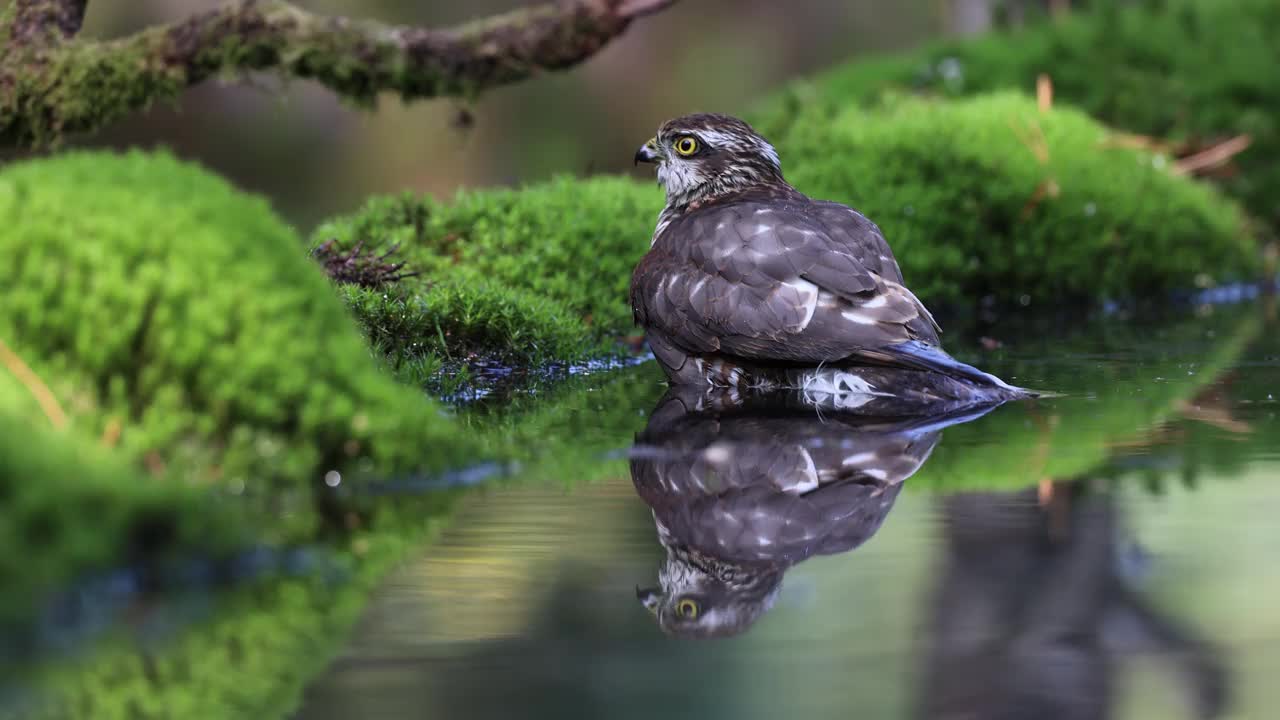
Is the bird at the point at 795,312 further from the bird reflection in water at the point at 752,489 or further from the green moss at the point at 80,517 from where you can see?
the green moss at the point at 80,517

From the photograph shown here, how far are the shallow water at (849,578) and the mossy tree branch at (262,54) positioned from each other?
277 cm

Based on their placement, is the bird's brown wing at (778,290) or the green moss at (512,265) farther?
the green moss at (512,265)

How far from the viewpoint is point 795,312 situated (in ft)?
21.7

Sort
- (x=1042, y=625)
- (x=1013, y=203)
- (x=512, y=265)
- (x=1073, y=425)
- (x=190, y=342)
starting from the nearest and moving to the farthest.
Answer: (x=1042, y=625)
(x=190, y=342)
(x=1073, y=425)
(x=512, y=265)
(x=1013, y=203)

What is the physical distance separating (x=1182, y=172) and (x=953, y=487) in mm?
9010

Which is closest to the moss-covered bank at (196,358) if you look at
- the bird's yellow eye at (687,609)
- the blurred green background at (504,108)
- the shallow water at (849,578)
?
the shallow water at (849,578)

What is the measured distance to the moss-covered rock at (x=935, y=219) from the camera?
9.23m

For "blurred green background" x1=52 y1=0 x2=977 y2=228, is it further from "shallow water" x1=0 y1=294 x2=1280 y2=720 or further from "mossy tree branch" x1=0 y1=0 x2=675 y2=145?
"shallow water" x1=0 y1=294 x2=1280 y2=720

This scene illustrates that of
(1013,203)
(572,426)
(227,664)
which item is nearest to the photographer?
(227,664)

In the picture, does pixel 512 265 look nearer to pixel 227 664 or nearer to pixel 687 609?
pixel 687 609

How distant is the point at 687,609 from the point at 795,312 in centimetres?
312

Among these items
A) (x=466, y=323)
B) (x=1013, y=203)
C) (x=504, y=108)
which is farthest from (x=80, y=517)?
(x=504, y=108)

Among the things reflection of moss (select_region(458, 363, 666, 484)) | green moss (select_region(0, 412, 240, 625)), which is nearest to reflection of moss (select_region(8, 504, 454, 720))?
green moss (select_region(0, 412, 240, 625))

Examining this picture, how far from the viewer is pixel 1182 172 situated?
1307 cm
